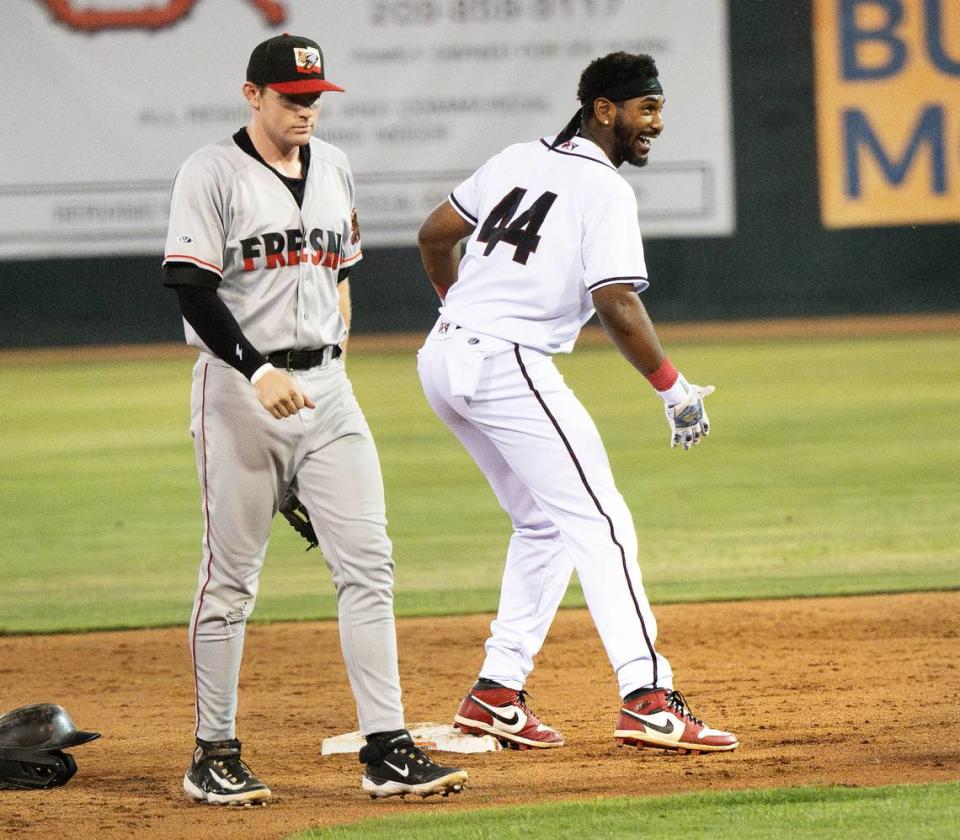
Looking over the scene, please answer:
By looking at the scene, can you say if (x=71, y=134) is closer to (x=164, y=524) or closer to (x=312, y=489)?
(x=164, y=524)

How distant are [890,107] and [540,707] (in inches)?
468

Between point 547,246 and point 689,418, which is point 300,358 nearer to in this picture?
point 547,246

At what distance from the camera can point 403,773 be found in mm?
3459

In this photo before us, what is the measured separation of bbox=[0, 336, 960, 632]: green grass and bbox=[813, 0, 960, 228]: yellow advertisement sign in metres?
1.55

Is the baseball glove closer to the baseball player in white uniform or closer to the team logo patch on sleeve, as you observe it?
the baseball player in white uniform

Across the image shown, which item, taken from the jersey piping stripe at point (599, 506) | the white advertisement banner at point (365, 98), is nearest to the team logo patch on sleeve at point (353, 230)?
the jersey piping stripe at point (599, 506)

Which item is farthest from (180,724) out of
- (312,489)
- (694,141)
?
(694,141)

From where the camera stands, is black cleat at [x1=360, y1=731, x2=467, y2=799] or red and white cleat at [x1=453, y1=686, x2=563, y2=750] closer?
black cleat at [x1=360, y1=731, x2=467, y2=799]

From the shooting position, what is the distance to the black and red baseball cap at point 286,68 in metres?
3.43

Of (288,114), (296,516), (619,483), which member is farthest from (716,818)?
(619,483)

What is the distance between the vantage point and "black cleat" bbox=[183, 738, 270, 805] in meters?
3.50

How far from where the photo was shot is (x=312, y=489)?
3.50 m

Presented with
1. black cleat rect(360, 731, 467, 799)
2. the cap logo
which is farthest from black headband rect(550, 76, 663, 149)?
black cleat rect(360, 731, 467, 799)

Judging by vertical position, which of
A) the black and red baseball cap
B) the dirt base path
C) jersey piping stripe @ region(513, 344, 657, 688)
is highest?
the black and red baseball cap
